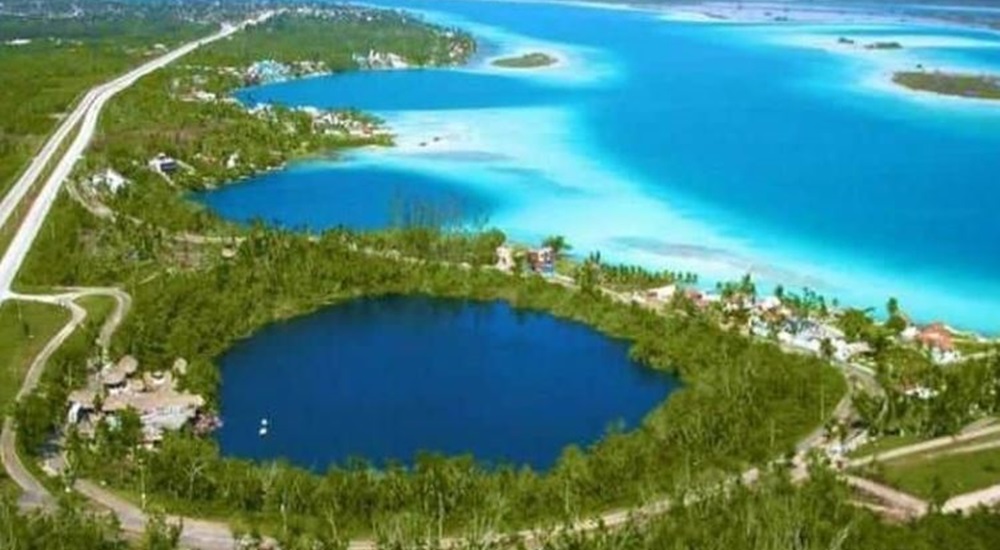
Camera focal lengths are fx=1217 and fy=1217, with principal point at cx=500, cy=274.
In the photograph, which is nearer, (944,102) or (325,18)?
(944,102)

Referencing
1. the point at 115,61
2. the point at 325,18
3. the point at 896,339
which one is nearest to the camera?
the point at 896,339

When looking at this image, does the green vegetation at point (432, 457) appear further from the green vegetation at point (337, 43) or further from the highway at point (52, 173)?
the green vegetation at point (337, 43)

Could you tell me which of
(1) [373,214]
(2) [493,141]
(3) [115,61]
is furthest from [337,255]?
(3) [115,61]

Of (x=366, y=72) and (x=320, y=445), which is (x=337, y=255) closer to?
(x=320, y=445)

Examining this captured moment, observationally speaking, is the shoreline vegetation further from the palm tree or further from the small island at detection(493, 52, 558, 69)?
the small island at detection(493, 52, 558, 69)

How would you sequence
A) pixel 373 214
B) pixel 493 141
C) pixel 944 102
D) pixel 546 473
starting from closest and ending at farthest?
pixel 546 473
pixel 373 214
pixel 493 141
pixel 944 102

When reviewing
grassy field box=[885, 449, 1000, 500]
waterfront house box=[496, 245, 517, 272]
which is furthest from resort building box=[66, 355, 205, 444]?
grassy field box=[885, 449, 1000, 500]

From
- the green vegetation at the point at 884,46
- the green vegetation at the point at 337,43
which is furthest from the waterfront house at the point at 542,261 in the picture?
the green vegetation at the point at 884,46
